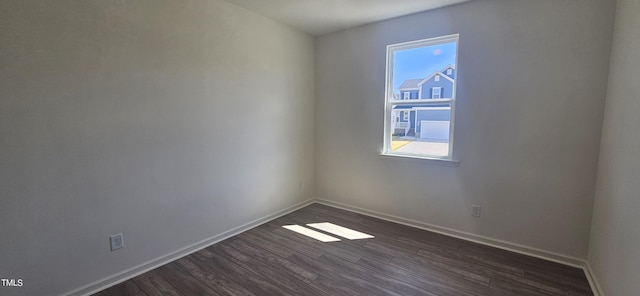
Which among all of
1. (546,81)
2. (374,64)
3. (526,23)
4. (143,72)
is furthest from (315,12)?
(546,81)

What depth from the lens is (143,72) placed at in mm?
2137

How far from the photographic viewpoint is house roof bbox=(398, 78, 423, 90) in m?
3.08

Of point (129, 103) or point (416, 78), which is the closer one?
point (129, 103)

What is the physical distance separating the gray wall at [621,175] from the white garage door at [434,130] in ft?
3.90

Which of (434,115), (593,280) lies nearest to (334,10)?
(434,115)

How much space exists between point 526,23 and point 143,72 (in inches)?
130

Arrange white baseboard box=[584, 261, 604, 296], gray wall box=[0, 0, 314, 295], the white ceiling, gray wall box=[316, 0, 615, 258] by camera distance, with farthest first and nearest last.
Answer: the white ceiling → gray wall box=[316, 0, 615, 258] → white baseboard box=[584, 261, 604, 296] → gray wall box=[0, 0, 314, 295]

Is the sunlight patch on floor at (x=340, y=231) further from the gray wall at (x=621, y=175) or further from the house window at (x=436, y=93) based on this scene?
the gray wall at (x=621, y=175)

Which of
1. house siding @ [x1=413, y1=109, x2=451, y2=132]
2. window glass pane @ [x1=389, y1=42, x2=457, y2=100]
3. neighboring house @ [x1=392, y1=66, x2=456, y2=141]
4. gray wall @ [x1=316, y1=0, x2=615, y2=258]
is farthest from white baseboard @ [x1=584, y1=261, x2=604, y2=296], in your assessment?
window glass pane @ [x1=389, y1=42, x2=457, y2=100]

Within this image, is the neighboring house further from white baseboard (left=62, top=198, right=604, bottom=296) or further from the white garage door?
white baseboard (left=62, top=198, right=604, bottom=296)

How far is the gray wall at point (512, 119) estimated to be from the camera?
7.25 ft

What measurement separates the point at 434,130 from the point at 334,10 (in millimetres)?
1712

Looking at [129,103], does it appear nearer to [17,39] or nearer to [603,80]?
[17,39]

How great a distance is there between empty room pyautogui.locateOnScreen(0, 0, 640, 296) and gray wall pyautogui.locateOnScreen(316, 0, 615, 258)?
0.05ft
